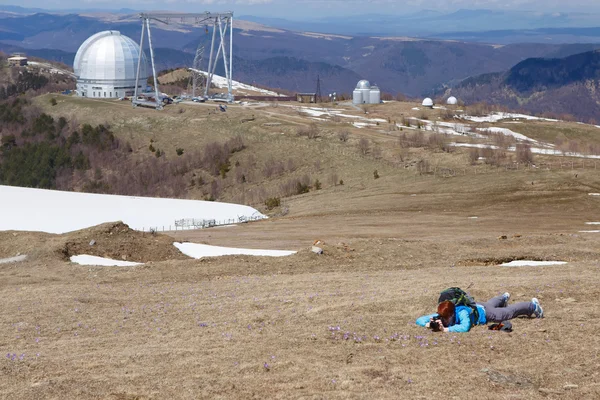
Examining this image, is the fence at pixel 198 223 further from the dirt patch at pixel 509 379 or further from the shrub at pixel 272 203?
the dirt patch at pixel 509 379

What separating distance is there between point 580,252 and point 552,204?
72.3 ft

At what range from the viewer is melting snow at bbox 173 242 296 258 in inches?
1256

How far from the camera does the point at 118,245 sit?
3150cm

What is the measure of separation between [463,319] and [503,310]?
1271 millimetres

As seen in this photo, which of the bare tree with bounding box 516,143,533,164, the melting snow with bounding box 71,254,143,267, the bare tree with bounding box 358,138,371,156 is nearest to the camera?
the melting snow with bounding box 71,254,143,267

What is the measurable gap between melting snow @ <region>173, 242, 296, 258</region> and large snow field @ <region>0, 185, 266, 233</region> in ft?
51.0

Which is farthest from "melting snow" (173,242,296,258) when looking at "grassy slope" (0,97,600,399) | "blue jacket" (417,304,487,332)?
"blue jacket" (417,304,487,332)

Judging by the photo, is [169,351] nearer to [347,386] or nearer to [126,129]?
[347,386]

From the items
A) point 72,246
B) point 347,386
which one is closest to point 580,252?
point 347,386

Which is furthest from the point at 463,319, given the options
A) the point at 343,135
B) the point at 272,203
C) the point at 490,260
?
the point at 343,135

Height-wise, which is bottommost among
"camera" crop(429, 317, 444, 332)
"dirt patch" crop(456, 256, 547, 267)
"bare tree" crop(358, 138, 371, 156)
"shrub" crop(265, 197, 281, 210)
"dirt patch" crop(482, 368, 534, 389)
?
"shrub" crop(265, 197, 281, 210)

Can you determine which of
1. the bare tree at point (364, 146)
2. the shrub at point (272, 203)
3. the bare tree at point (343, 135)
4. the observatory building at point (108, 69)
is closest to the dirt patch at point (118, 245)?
the shrub at point (272, 203)

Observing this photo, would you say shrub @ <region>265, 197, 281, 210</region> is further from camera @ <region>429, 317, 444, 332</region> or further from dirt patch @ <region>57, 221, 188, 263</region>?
camera @ <region>429, 317, 444, 332</region>

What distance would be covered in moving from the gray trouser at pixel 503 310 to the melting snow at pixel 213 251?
50.5ft
